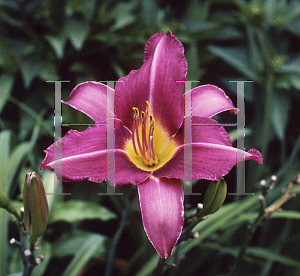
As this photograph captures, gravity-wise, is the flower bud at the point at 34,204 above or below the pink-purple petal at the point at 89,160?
below

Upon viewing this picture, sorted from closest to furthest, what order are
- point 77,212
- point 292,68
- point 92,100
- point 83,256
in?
point 92,100 < point 83,256 < point 77,212 < point 292,68

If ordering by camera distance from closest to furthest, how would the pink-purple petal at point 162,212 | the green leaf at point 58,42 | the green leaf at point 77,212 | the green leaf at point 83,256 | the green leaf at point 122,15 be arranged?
the pink-purple petal at point 162,212 < the green leaf at point 83,256 < the green leaf at point 77,212 < the green leaf at point 58,42 < the green leaf at point 122,15

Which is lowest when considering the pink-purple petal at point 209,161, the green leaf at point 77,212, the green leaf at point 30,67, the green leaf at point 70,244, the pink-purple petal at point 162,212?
the green leaf at point 70,244

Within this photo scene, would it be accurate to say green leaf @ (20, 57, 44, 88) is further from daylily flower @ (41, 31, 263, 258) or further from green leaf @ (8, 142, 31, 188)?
daylily flower @ (41, 31, 263, 258)

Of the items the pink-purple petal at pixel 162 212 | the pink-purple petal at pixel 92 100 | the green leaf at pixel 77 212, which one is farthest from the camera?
the green leaf at pixel 77 212

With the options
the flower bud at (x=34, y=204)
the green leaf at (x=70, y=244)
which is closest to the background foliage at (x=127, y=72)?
the green leaf at (x=70, y=244)

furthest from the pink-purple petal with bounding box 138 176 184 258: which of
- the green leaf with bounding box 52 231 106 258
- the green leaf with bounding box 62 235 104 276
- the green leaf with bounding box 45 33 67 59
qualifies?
the green leaf with bounding box 45 33 67 59

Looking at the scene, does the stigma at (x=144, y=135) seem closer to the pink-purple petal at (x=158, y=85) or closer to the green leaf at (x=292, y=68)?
the pink-purple petal at (x=158, y=85)

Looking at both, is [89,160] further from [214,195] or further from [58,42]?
[58,42]

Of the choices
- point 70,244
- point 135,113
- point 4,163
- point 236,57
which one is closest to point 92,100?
point 135,113
